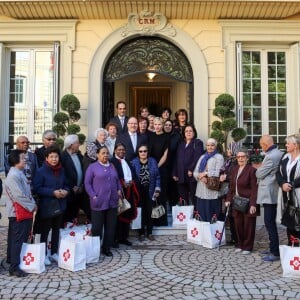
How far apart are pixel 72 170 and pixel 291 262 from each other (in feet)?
10.6

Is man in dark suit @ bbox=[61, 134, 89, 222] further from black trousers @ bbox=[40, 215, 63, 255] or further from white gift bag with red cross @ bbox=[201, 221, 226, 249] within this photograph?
white gift bag with red cross @ bbox=[201, 221, 226, 249]

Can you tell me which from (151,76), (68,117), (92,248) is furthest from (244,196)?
(151,76)

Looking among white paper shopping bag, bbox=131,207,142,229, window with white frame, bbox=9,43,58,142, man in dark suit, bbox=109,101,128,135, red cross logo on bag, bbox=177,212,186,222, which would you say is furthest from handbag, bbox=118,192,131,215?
window with white frame, bbox=9,43,58,142

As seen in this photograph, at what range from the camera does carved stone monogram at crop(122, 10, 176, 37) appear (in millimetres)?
8500

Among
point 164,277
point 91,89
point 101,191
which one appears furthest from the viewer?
point 91,89

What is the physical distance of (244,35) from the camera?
28.2ft

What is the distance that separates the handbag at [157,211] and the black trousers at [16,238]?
88.0 inches

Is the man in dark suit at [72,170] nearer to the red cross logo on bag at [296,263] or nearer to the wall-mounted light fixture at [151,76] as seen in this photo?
the red cross logo on bag at [296,263]

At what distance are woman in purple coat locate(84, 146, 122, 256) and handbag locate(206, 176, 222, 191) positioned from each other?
4.71ft

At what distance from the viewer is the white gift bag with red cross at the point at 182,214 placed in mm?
6570

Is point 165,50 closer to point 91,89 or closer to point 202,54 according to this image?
point 202,54

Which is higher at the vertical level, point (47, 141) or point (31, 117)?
point (31, 117)

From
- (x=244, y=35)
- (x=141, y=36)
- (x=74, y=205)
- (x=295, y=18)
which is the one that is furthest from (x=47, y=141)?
(x=295, y=18)

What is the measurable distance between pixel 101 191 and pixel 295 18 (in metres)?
6.18
